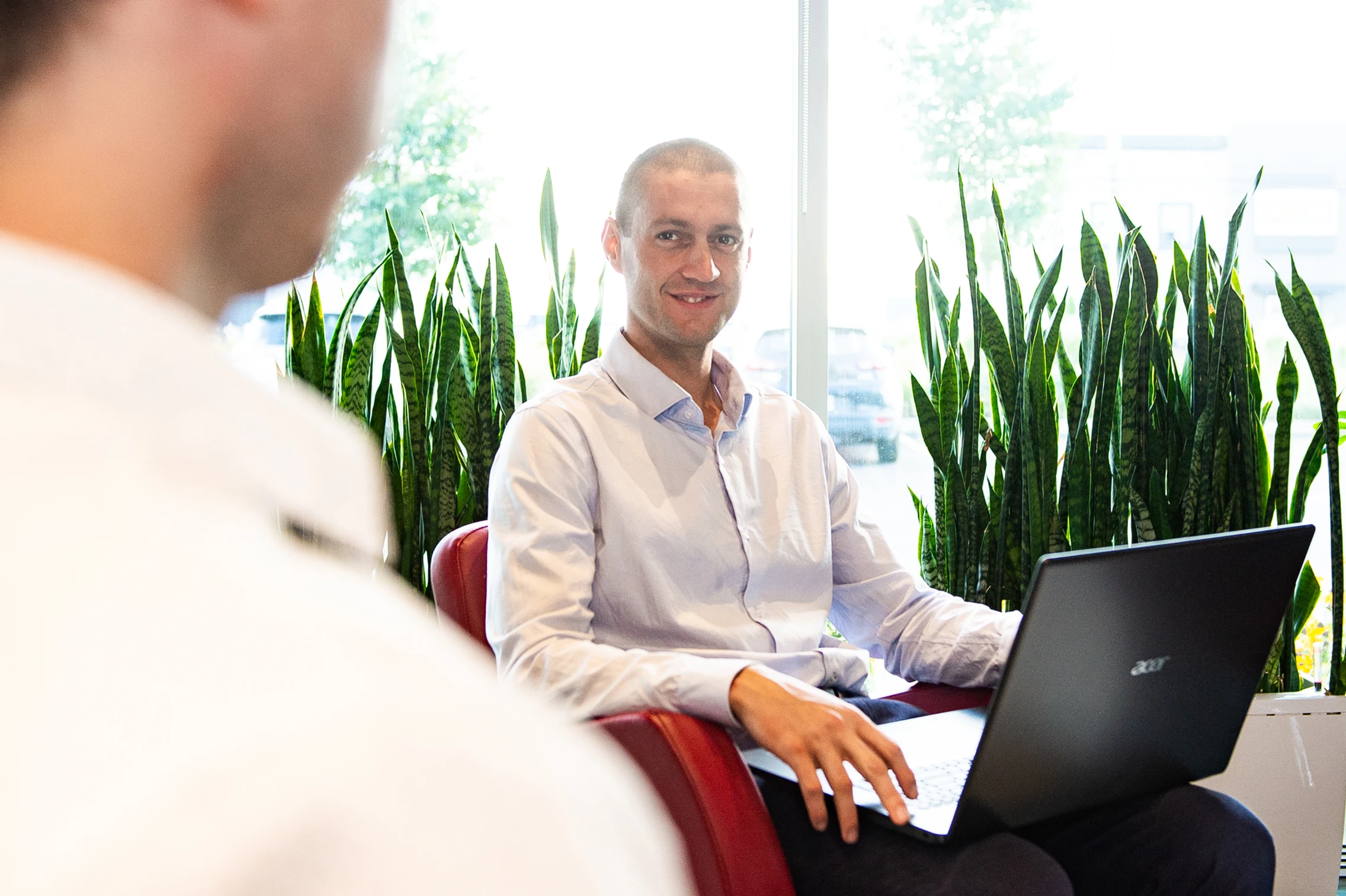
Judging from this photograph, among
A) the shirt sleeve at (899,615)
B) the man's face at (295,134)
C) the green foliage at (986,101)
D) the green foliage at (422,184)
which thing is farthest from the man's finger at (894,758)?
the green foliage at (986,101)

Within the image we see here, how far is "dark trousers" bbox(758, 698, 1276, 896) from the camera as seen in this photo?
146cm

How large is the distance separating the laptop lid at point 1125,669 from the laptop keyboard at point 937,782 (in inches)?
3.4

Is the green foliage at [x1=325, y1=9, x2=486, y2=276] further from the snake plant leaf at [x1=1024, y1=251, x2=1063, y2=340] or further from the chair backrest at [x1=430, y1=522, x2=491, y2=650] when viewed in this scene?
the snake plant leaf at [x1=1024, y1=251, x2=1063, y2=340]

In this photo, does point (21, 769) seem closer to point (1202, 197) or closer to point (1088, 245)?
point (1088, 245)

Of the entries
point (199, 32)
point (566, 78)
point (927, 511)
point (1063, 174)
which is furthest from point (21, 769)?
point (1063, 174)

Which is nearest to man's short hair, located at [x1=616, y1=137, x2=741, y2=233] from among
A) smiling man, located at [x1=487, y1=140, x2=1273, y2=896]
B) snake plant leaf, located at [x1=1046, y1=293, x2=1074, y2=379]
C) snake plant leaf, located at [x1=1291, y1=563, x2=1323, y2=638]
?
smiling man, located at [x1=487, y1=140, x2=1273, y2=896]

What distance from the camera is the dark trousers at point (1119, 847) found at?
1.46 m

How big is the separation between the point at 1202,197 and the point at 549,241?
210 centimetres

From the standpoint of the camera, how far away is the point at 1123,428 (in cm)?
278

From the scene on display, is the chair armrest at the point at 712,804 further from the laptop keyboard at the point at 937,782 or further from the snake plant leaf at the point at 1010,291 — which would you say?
the snake plant leaf at the point at 1010,291

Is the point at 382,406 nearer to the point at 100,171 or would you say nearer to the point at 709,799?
the point at 709,799

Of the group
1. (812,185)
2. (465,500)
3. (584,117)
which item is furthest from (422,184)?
(812,185)

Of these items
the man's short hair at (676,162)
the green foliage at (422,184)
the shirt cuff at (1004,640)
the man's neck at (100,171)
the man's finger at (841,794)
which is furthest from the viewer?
the green foliage at (422,184)

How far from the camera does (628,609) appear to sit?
1.92 metres
